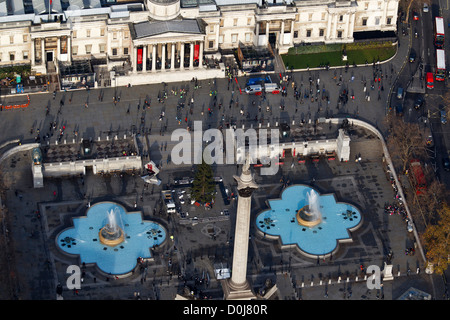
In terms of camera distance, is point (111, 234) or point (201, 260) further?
point (111, 234)

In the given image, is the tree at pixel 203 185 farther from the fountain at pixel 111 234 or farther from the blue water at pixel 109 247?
the fountain at pixel 111 234

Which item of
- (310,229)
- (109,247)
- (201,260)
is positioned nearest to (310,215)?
(310,229)

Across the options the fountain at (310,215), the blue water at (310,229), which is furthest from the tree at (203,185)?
the fountain at (310,215)

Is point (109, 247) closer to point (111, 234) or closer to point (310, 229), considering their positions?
point (111, 234)

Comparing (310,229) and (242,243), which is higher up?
(242,243)

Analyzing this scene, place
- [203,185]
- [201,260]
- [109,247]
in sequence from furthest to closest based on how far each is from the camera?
[203,185], [109,247], [201,260]

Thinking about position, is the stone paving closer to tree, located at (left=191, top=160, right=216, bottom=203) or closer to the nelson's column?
tree, located at (left=191, top=160, right=216, bottom=203)
